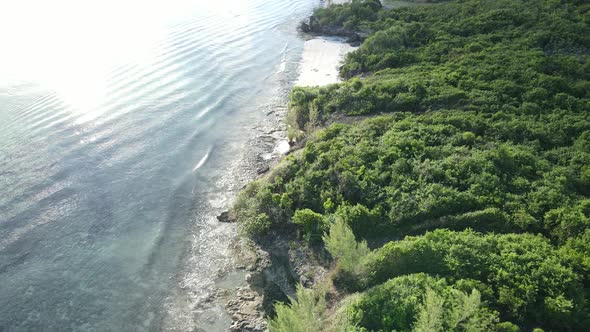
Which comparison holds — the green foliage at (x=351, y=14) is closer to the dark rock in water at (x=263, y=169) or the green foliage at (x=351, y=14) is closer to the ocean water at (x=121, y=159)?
the ocean water at (x=121, y=159)

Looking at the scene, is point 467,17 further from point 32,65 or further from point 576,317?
point 32,65

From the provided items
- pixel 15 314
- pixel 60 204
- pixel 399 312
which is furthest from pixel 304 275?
pixel 60 204

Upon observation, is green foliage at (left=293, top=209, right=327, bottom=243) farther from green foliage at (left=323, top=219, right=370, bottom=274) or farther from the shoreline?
the shoreline

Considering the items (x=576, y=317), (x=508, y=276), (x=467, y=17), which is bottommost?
(x=576, y=317)

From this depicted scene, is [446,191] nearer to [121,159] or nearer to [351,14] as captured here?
[121,159]

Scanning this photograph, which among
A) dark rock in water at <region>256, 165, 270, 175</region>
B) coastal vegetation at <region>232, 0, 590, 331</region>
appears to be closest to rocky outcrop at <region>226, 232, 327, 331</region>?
coastal vegetation at <region>232, 0, 590, 331</region>

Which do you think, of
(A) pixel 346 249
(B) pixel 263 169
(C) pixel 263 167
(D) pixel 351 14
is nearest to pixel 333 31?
(D) pixel 351 14
